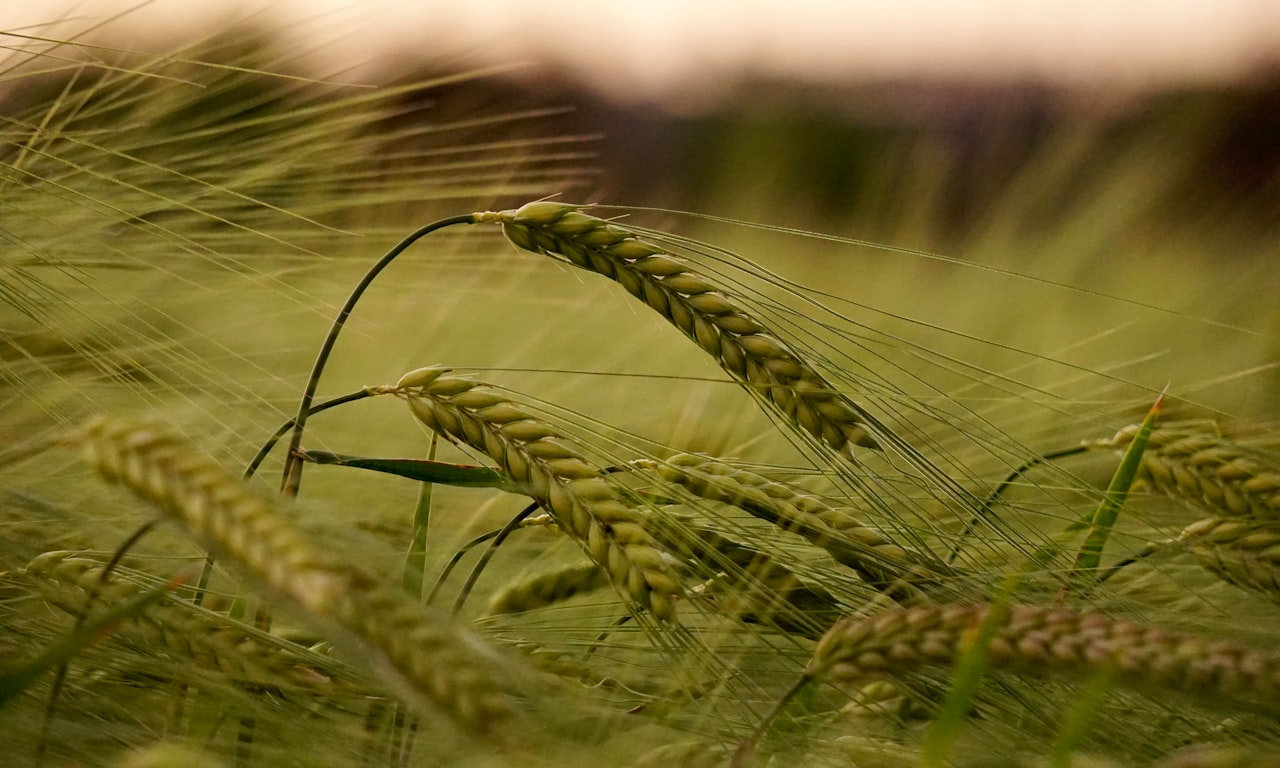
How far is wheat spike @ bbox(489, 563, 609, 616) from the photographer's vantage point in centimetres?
59

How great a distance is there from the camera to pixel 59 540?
57 cm

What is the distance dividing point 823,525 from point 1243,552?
25cm

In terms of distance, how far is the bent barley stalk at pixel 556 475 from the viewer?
1.38 ft

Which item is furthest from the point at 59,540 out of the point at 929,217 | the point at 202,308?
the point at 929,217

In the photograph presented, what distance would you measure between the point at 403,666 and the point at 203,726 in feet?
0.67

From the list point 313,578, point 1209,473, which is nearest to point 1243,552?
point 1209,473

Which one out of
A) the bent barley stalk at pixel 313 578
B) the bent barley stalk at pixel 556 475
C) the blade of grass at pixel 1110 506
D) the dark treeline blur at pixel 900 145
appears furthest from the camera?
the dark treeline blur at pixel 900 145

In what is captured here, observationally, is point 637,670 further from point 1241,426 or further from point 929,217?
point 929,217

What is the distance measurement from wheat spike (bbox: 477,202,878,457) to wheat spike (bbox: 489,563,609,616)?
0.16 metres

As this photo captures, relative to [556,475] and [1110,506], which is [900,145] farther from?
[556,475]

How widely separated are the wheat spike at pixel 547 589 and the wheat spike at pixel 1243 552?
344 mm

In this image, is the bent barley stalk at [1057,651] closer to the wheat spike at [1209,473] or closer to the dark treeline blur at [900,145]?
the wheat spike at [1209,473]

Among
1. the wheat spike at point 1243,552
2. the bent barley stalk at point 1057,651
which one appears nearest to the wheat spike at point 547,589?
the bent barley stalk at point 1057,651

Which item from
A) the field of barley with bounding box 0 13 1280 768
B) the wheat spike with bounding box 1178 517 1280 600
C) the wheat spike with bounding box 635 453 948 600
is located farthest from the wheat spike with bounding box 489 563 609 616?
the wheat spike with bounding box 1178 517 1280 600
